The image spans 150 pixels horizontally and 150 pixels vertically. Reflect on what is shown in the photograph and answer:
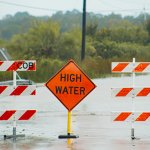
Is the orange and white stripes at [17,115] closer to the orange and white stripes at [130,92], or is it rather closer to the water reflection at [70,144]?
the water reflection at [70,144]

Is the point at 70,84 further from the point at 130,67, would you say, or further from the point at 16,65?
the point at 130,67

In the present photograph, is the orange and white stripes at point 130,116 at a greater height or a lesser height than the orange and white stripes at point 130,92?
lesser

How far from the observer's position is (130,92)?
41.4 ft

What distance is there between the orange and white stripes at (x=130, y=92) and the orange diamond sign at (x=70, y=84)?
0.49m

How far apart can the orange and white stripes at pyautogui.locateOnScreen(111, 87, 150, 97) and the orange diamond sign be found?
49 cm

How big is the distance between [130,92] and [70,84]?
1.21m

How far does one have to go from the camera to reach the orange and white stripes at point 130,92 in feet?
41.2

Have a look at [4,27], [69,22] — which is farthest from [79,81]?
[69,22]

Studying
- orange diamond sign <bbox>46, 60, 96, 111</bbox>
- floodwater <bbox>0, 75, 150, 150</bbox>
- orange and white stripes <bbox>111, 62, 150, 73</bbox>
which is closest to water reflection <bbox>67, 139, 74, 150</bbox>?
floodwater <bbox>0, 75, 150, 150</bbox>

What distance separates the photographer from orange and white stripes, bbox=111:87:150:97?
1256 centimetres

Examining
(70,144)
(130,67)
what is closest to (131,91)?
(130,67)

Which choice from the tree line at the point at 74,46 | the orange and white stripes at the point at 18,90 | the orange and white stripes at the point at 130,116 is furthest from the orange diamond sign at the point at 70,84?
the tree line at the point at 74,46

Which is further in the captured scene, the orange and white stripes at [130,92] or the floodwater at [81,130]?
the orange and white stripes at [130,92]

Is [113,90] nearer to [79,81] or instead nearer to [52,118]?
[79,81]
